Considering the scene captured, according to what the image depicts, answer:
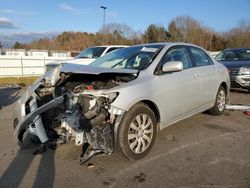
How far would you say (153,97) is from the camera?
14.0ft

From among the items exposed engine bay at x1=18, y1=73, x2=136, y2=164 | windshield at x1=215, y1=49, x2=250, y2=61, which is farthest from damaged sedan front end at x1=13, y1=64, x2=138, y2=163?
windshield at x1=215, y1=49, x2=250, y2=61

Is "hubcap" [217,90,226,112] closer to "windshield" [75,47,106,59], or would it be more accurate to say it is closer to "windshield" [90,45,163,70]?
"windshield" [90,45,163,70]

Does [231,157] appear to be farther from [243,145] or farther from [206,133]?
[206,133]

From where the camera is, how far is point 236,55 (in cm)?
1146

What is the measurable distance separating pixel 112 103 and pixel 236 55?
9.08m

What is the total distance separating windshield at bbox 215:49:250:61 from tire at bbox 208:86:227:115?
517cm

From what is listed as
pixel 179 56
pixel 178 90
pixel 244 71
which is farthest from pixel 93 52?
pixel 178 90

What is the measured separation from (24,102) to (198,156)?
272 centimetres

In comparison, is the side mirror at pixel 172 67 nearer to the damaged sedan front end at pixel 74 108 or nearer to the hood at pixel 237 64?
the damaged sedan front end at pixel 74 108

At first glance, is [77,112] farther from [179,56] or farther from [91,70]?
[179,56]

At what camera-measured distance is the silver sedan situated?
3.88 metres

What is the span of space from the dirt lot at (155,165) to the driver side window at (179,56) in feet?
4.26

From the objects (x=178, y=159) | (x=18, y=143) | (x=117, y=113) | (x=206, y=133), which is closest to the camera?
(x=117, y=113)

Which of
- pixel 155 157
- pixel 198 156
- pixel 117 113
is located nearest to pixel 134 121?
pixel 117 113
